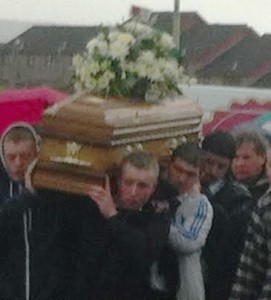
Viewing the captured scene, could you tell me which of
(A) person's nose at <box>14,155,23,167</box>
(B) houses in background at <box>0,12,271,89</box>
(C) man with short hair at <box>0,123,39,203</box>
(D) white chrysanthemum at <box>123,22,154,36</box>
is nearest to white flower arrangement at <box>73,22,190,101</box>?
(D) white chrysanthemum at <box>123,22,154,36</box>

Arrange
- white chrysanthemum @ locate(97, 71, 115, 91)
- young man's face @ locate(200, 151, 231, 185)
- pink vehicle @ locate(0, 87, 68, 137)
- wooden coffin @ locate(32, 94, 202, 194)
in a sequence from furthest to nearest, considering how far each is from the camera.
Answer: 1. pink vehicle @ locate(0, 87, 68, 137)
2. young man's face @ locate(200, 151, 231, 185)
3. white chrysanthemum @ locate(97, 71, 115, 91)
4. wooden coffin @ locate(32, 94, 202, 194)

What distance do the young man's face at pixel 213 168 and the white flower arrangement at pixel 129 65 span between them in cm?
43

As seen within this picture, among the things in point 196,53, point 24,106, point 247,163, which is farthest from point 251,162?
point 196,53

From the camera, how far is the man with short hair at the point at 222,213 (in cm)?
531

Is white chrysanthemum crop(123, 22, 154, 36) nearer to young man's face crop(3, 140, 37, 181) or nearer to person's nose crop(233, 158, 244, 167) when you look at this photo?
young man's face crop(3, 140, 37, 181)

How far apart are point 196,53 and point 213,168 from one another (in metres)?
33.8

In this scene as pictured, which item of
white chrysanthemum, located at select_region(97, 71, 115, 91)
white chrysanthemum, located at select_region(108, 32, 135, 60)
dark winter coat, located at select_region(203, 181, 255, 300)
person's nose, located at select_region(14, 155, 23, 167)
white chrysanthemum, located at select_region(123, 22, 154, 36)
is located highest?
white chrysanthemum, located at select_region(123, 22, 154, 36)

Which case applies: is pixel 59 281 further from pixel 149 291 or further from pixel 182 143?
pixel 182 143

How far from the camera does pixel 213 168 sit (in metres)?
5.64

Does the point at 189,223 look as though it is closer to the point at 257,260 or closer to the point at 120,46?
the point at 257,260

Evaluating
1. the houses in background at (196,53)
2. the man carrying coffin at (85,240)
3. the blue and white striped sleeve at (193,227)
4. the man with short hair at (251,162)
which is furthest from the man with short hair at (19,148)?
the houses in background at (196,53)

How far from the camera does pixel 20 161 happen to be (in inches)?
213

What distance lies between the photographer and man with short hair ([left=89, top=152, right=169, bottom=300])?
4922 mm

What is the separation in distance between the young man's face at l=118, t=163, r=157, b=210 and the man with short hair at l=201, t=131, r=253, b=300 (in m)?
0.46
